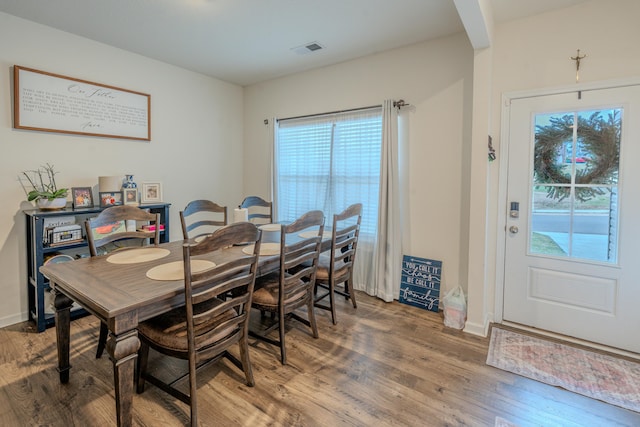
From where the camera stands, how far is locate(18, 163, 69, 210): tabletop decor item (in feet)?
8.80

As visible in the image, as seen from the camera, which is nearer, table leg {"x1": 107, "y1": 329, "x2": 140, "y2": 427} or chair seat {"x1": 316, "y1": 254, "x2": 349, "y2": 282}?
table leg {"x1": 107, "y1": 329, "x2": 140, "y2": 427}

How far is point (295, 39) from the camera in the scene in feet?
10.0

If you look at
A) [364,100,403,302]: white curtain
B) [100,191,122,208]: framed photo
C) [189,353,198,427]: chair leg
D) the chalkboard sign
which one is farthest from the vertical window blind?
[189,353,198,427]: chair leg

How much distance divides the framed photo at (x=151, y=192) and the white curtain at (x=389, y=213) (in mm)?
2393

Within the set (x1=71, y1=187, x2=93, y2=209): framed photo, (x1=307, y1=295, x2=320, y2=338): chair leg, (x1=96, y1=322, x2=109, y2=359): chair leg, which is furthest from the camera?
(x1=71, y1=187, x2=93, y2=209): framed photo

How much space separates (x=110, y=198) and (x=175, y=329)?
6.63 feet

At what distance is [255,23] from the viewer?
276 centimetres

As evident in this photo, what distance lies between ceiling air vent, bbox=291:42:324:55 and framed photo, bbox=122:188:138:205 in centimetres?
212

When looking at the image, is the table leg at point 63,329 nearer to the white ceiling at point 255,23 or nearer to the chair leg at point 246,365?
the chair leg at point 246,365

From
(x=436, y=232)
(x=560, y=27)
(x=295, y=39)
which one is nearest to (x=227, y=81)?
(x=295, y=39)

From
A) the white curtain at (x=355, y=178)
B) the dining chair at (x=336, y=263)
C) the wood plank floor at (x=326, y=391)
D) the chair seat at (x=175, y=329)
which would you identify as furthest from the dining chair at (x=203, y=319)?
the white curtain at (x=355, y=178)

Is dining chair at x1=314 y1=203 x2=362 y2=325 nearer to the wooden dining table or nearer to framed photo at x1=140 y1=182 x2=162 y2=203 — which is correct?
the wooden dining table

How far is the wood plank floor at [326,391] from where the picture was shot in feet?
5.71

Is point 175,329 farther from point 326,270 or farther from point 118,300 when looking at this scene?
point 326,270
